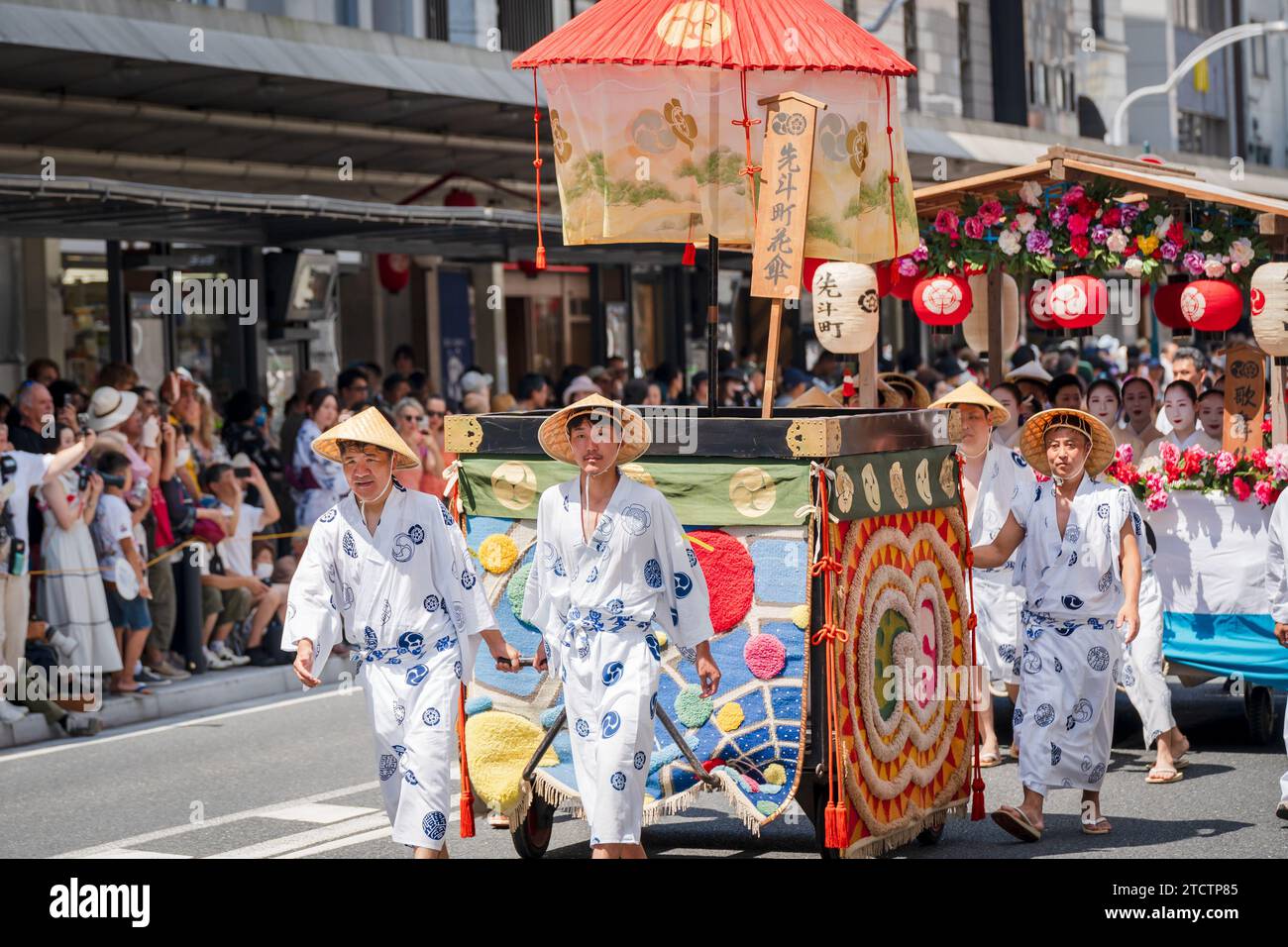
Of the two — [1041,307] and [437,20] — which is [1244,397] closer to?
[1041,307]

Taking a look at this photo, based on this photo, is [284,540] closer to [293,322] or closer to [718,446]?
[293,322]

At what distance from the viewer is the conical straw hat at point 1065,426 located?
822 centimetres

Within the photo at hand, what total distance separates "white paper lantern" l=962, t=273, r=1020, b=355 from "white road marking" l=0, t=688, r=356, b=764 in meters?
4.77

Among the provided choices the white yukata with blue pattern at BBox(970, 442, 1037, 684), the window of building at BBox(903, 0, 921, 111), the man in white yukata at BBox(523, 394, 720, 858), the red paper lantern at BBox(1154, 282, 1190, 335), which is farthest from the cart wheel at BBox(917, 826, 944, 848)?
the window of building at BBox(903, 0, 921, 111)

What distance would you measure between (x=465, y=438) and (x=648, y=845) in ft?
6.03

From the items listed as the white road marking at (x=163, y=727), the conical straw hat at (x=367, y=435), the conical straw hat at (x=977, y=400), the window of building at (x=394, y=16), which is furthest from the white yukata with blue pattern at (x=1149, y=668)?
the window of building at (x=394, y=16)

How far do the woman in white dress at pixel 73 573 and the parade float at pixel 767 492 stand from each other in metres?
3.72

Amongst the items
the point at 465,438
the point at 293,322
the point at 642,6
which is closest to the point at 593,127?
the point at 642,6

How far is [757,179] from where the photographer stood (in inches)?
347

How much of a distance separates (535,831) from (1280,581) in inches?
128

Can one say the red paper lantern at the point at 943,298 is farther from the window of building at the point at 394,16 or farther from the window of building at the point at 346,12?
the window of building at the point at 394,16

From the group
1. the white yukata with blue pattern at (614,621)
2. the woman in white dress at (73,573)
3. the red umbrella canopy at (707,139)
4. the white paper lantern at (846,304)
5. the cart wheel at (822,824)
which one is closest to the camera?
the white yukata with blue pattern at (614,621)

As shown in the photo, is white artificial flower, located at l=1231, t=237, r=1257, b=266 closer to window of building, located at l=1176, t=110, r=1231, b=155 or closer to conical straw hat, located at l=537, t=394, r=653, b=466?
conical straw hat, located at l=537, t=394, r=653, b=466

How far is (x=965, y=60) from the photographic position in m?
38.6
